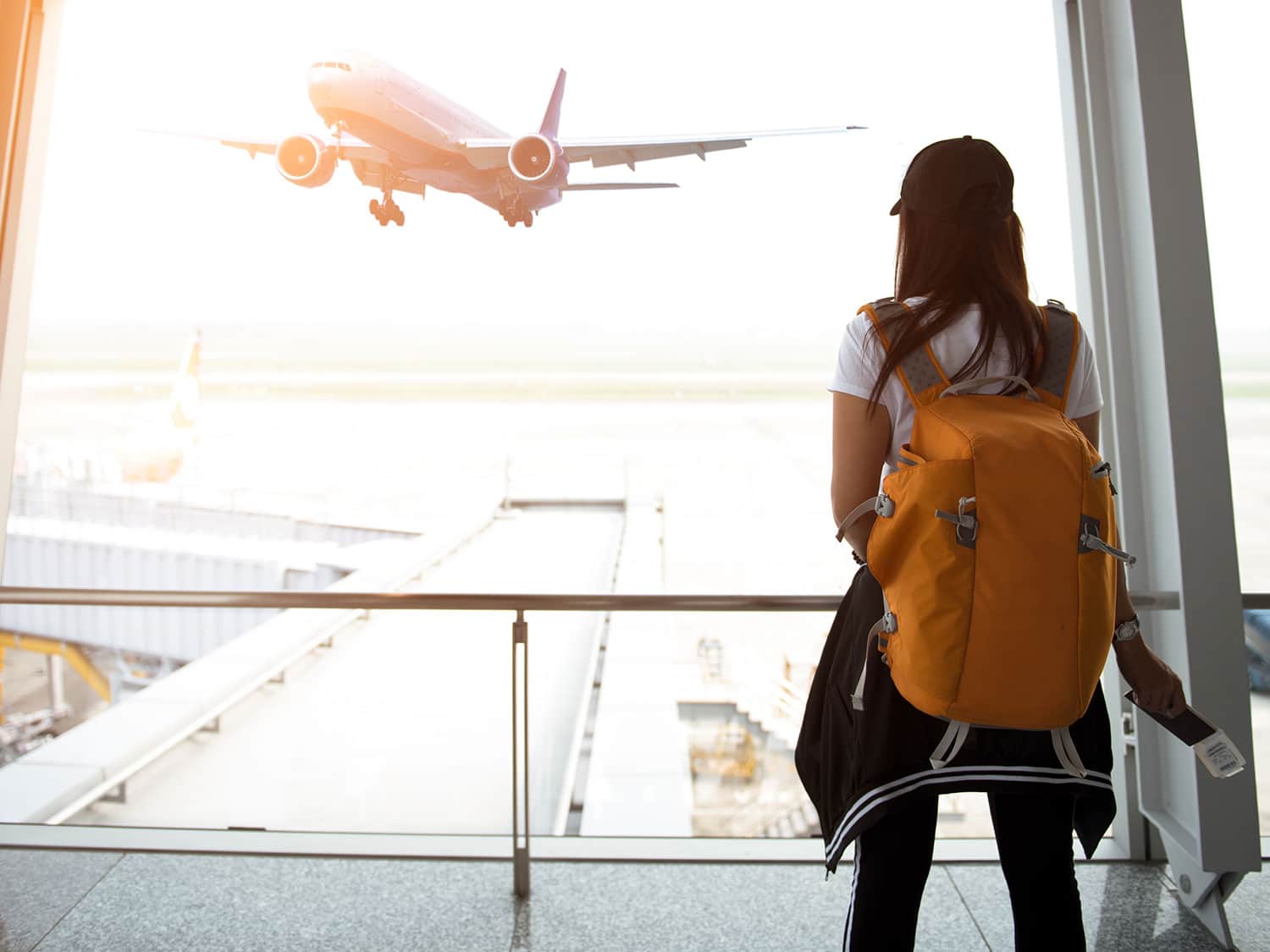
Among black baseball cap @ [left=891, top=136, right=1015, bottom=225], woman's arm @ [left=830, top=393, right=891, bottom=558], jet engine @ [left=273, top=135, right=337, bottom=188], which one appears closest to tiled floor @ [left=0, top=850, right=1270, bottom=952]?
woman's arm @ [left=830, top=393, right=891, bottom=558]

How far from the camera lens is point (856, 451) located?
83 centimetres

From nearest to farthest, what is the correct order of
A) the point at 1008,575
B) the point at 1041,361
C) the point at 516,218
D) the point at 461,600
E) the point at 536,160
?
1. the point at 1008,575
2. the point at 1041,361
3. the point at 461,600
4. the point at 536,160
5. the point at 516,218

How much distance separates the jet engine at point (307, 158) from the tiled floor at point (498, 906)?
225 cm

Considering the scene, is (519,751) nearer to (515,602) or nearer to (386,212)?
(515,602)

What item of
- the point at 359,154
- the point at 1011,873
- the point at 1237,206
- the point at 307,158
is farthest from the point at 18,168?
the point at 1237,206

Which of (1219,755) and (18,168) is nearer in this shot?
(1219,755)

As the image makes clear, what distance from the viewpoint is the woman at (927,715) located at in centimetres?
78

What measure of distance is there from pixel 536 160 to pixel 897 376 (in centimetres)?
229

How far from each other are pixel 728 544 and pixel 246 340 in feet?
14.8

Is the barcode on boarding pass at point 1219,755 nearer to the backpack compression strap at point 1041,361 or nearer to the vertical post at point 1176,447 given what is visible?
the backpack compression strap at point 1041,361

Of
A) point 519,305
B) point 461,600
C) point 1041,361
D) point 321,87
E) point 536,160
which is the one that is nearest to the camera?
point 1041,361

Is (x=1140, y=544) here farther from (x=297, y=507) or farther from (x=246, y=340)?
(x=297, y=507)

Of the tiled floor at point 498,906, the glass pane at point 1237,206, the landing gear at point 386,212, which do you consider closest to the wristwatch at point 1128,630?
the tiled floor at point 498,906

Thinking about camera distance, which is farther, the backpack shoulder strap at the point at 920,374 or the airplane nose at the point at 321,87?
the airplane nose at the point at 321,87
